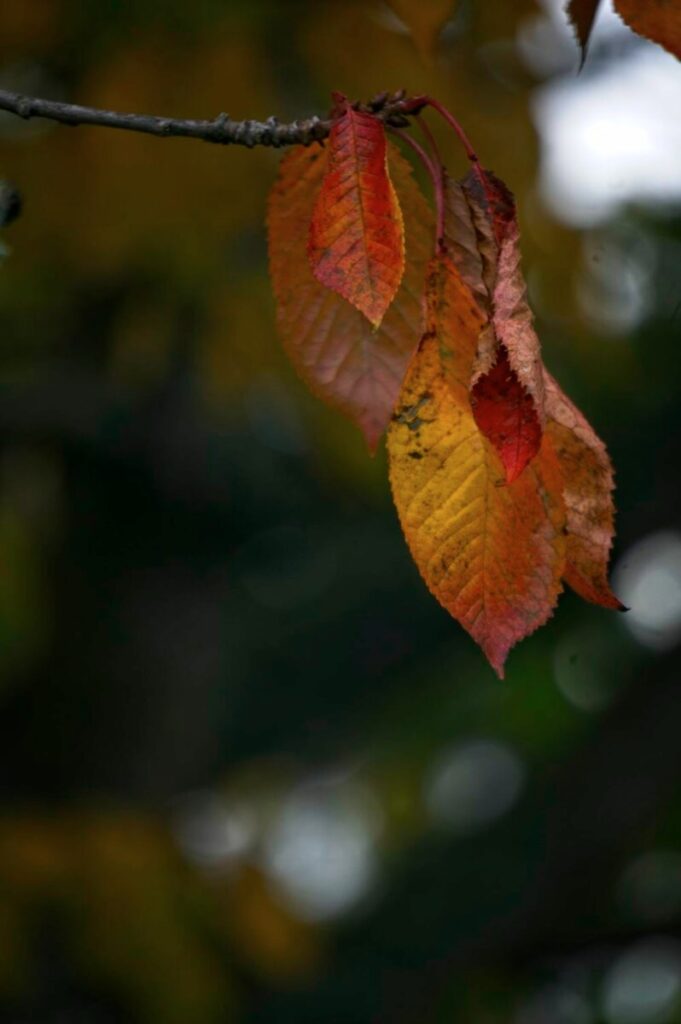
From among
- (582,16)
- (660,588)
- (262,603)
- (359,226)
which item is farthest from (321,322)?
(262,603)

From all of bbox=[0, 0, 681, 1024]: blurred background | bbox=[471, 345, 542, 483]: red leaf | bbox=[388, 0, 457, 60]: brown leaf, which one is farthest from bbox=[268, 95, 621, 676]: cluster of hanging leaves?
bbox=[0, 0, 681, 1024]: blurred background

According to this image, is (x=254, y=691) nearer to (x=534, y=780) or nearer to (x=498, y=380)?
(x=534, y=780)

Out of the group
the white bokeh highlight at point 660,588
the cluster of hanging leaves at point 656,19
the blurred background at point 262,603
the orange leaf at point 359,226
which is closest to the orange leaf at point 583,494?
the orange leaf at point 359,226

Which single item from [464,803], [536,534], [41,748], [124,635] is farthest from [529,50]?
[464,803]

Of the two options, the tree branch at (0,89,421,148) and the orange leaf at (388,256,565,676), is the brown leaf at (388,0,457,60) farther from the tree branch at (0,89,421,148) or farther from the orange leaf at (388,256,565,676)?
the orange leaf at (388,256,565,676)

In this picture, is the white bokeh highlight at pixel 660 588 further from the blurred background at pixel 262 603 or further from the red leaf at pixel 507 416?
the red leaf at pixel 507 416

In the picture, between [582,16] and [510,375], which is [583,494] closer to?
[510,375]

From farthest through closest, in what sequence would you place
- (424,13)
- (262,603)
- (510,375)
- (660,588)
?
(262,603) → (660,588) → (424,13) → (510,375)
